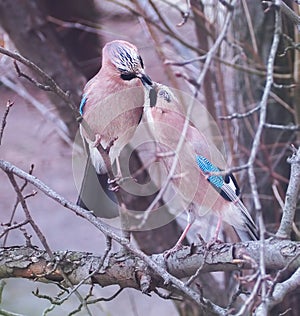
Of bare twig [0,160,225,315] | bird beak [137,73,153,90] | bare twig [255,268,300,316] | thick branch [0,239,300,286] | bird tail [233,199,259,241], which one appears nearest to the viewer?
bare twig [255,268,300,316]

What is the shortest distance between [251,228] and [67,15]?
1.81 meters

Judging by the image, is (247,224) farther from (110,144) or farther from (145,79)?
(145,79)

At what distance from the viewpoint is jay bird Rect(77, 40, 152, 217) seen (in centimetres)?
197

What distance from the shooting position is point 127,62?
1.98m

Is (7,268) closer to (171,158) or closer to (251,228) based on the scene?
(171,158)

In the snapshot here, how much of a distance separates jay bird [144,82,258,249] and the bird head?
99 millimetres

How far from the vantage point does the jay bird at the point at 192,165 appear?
220cm

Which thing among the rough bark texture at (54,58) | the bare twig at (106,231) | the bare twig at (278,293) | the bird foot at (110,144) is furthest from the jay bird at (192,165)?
the rough bark texture at (54,58)

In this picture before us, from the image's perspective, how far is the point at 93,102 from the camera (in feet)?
7.21

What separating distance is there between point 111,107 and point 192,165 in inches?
14.3

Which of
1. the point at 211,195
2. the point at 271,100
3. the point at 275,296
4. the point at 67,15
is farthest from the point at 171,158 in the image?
the point at 67,15

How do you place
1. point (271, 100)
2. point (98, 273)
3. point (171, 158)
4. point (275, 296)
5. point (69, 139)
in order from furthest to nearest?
point (69, 139)
point (271, 100)
point (171, 158)
point (98, 273)
point (275, 296)

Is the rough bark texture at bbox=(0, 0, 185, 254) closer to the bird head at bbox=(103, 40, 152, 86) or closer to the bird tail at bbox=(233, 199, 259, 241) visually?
the bird tail at bbox=(233, 199, 259, 241)

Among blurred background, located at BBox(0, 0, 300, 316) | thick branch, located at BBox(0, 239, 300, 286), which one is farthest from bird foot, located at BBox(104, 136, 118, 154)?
blurred background, located at BBox(0, 0, 300, 316)
